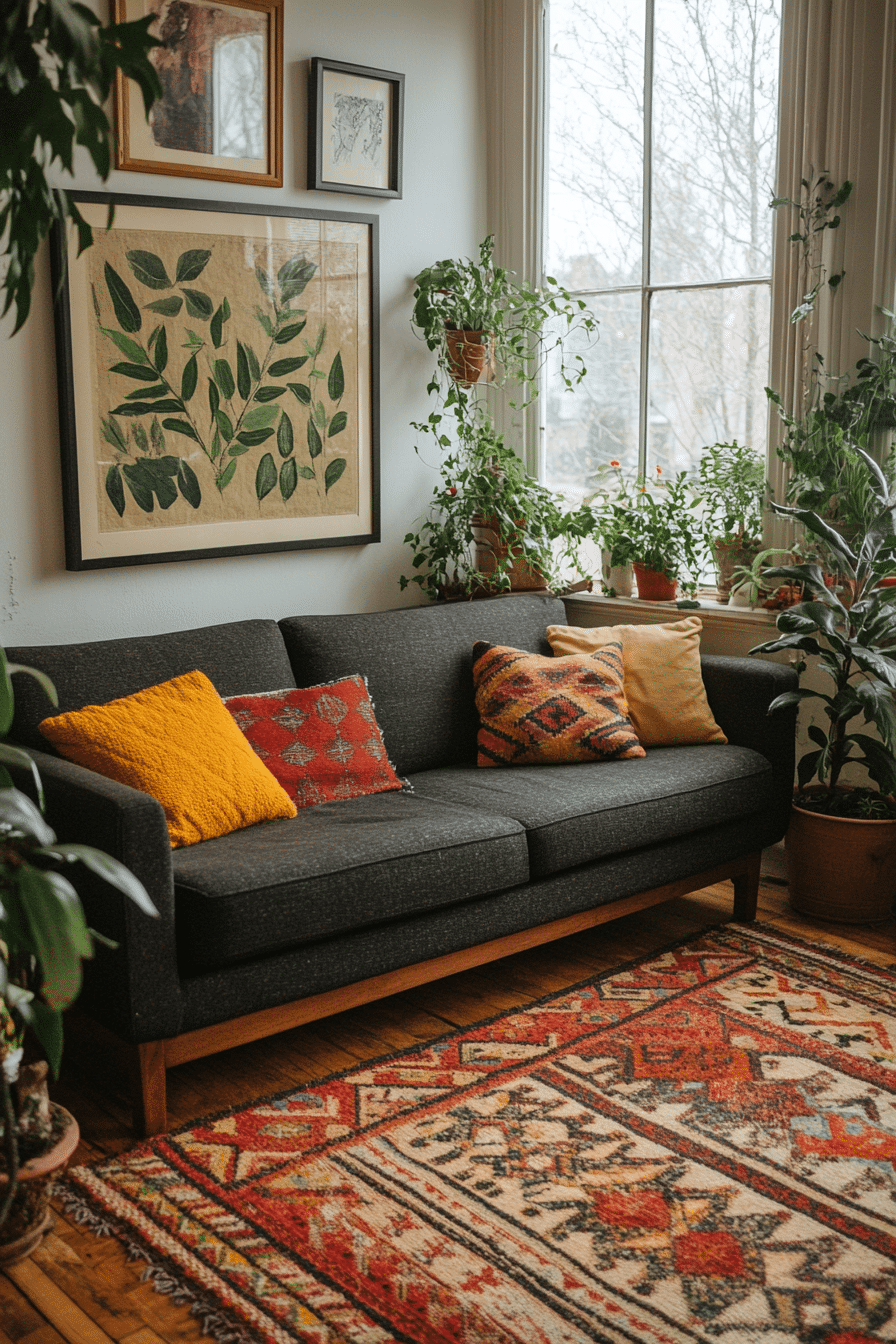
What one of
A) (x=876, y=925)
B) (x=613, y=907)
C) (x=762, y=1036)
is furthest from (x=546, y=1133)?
(x=876, y=925)

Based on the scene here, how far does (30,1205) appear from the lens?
1.84 m

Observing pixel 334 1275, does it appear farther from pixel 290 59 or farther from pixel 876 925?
pixel 290 59

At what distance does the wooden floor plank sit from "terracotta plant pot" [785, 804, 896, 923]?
57 mm

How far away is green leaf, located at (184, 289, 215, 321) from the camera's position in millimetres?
3320

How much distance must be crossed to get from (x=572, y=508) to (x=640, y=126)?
1.25m

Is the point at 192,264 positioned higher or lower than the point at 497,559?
higher

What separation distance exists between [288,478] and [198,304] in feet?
1.79

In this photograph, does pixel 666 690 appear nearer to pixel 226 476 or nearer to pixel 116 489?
pixel 226 476

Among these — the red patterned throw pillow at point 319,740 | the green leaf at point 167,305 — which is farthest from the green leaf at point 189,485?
the red patterned throw pillow at point 319,740

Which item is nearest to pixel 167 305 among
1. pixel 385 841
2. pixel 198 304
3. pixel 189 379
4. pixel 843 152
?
pixel 198 304

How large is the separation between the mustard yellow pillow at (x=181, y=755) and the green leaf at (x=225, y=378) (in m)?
0.97

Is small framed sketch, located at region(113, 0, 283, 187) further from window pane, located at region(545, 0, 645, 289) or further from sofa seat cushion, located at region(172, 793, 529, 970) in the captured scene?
sofa seat cushion, located at region(172, 793, 529, 970)

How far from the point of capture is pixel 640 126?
157 inches

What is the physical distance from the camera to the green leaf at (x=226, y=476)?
3453 mm
